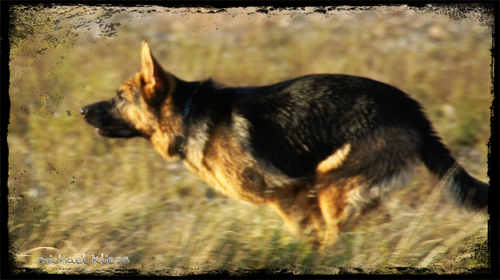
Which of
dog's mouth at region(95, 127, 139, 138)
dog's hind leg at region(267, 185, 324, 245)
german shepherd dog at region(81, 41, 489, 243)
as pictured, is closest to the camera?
german shepherd dog at region(81, 41, 489, 243)

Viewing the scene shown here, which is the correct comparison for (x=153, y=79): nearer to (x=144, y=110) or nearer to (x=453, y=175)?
(x=144, y=110)

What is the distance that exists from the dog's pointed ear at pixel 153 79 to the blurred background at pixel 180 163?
2.03 ft

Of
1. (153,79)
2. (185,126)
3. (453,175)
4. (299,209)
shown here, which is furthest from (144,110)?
(453,175)

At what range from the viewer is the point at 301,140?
3.60m

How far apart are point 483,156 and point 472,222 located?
164 centimetres

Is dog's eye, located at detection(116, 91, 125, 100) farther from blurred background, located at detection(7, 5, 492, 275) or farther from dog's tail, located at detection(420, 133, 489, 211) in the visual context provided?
dog's tail, located at detection(420, 133, 489, 211)

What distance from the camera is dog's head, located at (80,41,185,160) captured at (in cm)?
384

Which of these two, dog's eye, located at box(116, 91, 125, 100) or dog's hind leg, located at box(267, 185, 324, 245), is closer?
dog's hind leg, located at box(267, 185, 324, 245)

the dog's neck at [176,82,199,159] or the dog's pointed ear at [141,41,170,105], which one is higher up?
the dog's pointed ear at [141,41,170,105]

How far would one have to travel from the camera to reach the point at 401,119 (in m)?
3.47

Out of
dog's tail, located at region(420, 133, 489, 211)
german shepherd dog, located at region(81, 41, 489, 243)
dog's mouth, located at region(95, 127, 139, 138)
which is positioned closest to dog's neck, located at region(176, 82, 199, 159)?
german shepherd dog, located at region(81, 41, 489, 243)

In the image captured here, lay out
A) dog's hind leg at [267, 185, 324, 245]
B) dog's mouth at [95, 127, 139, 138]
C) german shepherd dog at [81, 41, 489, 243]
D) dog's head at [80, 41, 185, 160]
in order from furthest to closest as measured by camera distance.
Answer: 1. dog's mouth at [95, 127, 139, 138]
2. dog's head at [80, 41, 185, 160]
3. dog's hind leg at [267, 185, 324, 245]
4. german shepherd dog at [81, 41, 489, 243]

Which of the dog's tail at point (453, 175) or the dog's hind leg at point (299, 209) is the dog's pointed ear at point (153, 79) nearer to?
the dog's hind leg at point (299, 209)

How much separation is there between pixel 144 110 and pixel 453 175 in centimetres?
257
